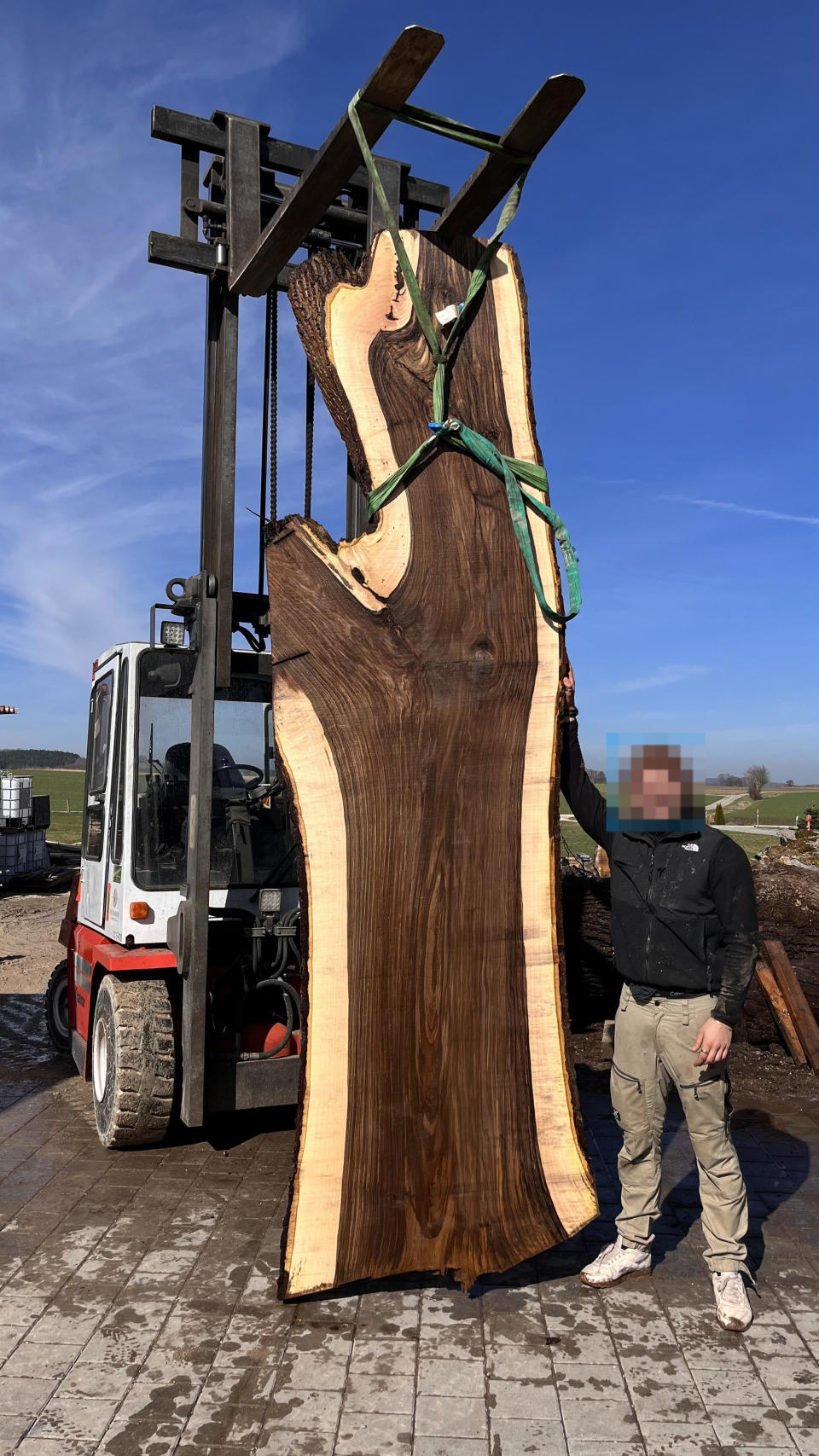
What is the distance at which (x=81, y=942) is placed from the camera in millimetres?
5465

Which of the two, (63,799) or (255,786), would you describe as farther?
Result: (63,799)

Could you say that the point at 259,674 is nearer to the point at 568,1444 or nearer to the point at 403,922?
the point at 403,922

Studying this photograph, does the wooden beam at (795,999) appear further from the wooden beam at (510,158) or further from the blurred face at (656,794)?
the wooden beam at (510,158)

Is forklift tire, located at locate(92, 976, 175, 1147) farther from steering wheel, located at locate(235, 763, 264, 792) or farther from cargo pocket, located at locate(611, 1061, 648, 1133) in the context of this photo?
cargo pocket, located at locate(611, 1061, 648, 1133)

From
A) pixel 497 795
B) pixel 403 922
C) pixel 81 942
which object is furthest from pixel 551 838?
pixel 81 942

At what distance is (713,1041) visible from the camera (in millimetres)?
3115

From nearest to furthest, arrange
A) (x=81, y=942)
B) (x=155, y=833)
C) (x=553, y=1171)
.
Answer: (x=553, y=1171)
(x=155, y=833)
(x=81, y=942)

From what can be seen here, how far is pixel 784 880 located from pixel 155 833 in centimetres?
549

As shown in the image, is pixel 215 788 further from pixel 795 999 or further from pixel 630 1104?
pixel 795 999

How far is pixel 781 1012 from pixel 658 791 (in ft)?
12.2

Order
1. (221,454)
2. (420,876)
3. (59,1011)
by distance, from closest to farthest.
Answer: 1. (420,876)
2. (221,454)
3. (59,1011)

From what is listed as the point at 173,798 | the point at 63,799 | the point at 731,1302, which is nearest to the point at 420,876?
the point at 731,1302

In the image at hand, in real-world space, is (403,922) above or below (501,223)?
below

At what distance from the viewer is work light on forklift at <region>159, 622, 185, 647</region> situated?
14.2 feet
